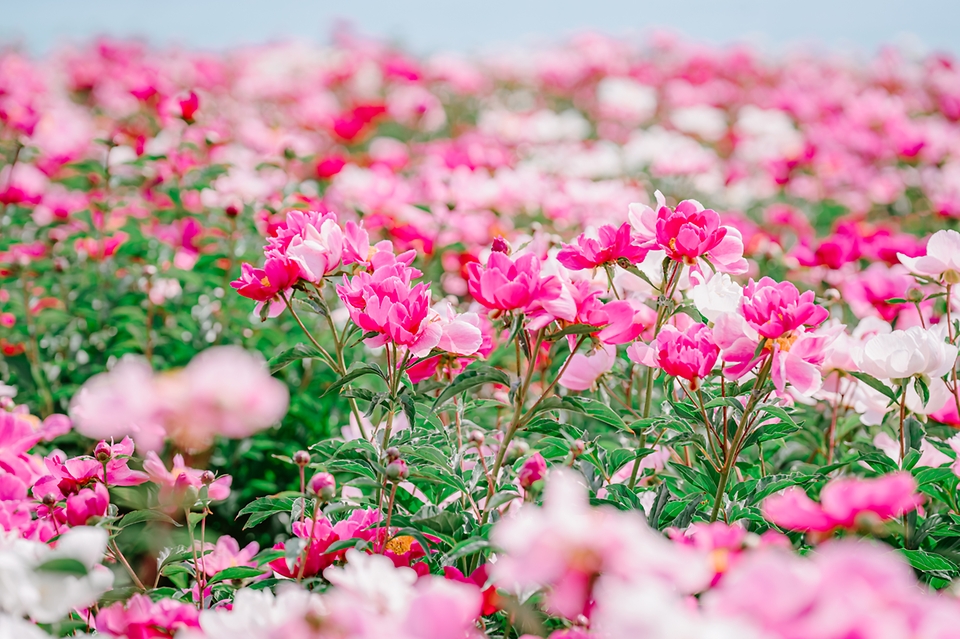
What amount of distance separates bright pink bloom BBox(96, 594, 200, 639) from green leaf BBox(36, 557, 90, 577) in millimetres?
169

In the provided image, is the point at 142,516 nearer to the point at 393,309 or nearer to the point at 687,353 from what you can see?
the point at 393,309

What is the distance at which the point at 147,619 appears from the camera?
0.86 meters

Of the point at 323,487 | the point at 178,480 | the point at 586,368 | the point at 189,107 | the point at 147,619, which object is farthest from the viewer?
the point at 189,107

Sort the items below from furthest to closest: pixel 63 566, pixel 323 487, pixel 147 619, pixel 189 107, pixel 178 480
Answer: pixel 189 107, pixel 178 480, pixel 323 487, pixel 147 619, pixel 63 566

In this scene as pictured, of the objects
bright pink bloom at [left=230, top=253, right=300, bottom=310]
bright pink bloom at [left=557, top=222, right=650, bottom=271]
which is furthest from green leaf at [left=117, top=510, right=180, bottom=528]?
bright pink bloom at [left=557, top=222, right=650, bottom=271]

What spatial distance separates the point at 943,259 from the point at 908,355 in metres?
0.27

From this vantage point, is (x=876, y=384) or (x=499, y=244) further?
(x=876, y=384)

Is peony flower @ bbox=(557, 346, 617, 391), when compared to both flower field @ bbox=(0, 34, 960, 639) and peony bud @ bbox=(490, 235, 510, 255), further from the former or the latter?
peony bud @ bbox=(490, 235, 510, 255)

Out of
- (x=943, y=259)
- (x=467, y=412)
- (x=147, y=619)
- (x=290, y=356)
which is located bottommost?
(x=467, y=412)

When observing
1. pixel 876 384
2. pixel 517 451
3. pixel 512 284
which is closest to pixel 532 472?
pixel 517 451

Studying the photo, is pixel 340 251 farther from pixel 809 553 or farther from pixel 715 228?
pixel 809 553

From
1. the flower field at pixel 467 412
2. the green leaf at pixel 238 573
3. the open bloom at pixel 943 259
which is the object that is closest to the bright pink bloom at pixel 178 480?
the flower field at pixel 467 412

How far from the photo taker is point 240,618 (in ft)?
2.38

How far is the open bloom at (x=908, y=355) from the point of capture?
3.90 feet
